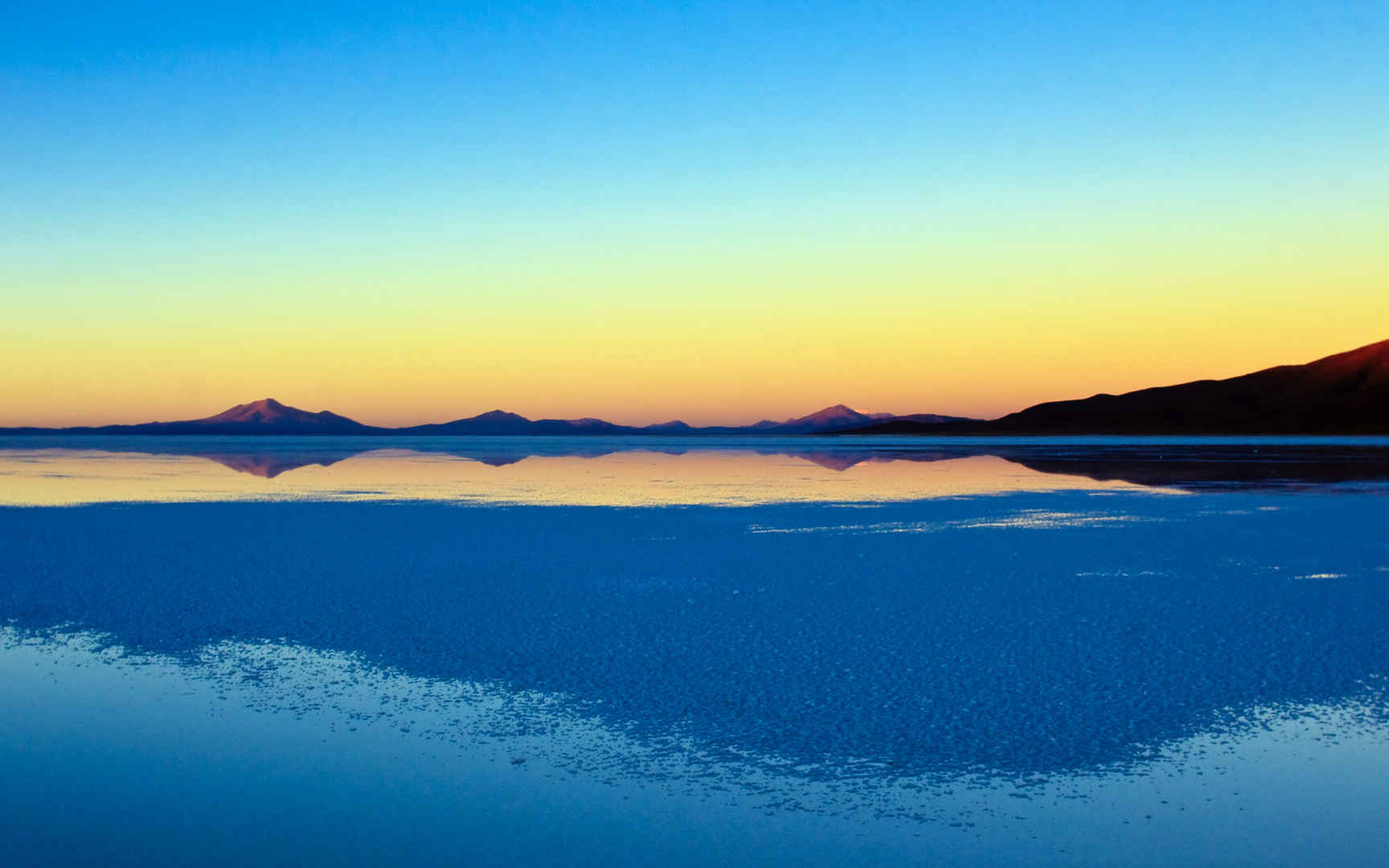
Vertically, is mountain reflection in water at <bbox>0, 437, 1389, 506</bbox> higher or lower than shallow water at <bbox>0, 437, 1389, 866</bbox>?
higher

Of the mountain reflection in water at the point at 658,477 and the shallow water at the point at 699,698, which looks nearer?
the shallow water at the point at 699,698

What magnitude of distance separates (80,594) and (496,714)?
23.5ft

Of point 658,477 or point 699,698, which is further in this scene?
point 658,477

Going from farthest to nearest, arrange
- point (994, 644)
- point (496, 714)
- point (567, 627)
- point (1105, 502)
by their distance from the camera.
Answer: point (1105, 502), point (567, 627), point (994, 644), point (496, 714)

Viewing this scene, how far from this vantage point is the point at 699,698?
7.22 m

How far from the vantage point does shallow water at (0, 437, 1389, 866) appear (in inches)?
199

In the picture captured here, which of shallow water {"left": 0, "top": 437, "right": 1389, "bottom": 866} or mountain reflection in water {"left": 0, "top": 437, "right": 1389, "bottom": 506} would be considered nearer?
shallow water {"left": 0, "top": 437, "right": 1389, "bottom": 866}

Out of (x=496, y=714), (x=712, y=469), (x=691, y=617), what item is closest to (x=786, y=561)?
(x=691, y=617)

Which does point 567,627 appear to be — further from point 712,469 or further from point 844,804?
point 712,469

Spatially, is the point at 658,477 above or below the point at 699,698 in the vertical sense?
above

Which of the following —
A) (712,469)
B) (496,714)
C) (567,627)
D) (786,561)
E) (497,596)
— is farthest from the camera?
(712,469)

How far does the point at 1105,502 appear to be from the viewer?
2302 cm

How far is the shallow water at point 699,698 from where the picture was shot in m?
5.05

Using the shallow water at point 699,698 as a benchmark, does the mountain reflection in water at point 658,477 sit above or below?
above
